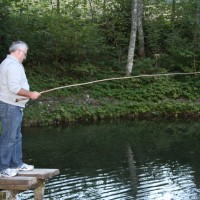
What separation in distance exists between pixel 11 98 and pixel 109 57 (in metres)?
16.7

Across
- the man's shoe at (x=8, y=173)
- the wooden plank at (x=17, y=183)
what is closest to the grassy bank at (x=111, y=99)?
the man's shoe at (x=8, y=173)

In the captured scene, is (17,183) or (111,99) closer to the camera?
(17,183)

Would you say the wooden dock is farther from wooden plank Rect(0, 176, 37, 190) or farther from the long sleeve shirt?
the long sleeve shirt

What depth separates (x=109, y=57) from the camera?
22094mm

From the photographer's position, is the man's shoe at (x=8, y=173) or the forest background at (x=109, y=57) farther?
the forest background at (x=109, y=57)

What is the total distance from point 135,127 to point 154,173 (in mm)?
6236

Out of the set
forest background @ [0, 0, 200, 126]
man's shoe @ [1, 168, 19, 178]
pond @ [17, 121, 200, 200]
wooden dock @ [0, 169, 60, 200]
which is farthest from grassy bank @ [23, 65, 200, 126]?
man's shoe @ [1, 168, 19, 178]

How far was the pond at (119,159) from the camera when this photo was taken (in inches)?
351

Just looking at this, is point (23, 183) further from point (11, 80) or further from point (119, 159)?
point (119, 159)

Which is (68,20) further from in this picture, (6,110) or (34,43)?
(6,110)

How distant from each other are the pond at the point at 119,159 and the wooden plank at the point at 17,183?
2869 mm

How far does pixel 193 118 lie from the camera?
18.1 m

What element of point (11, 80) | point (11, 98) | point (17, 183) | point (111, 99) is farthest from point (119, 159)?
point (111, 99)

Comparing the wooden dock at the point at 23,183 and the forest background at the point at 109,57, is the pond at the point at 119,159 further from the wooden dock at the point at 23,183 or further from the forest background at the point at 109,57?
the wooden dock at the point at 23,183
